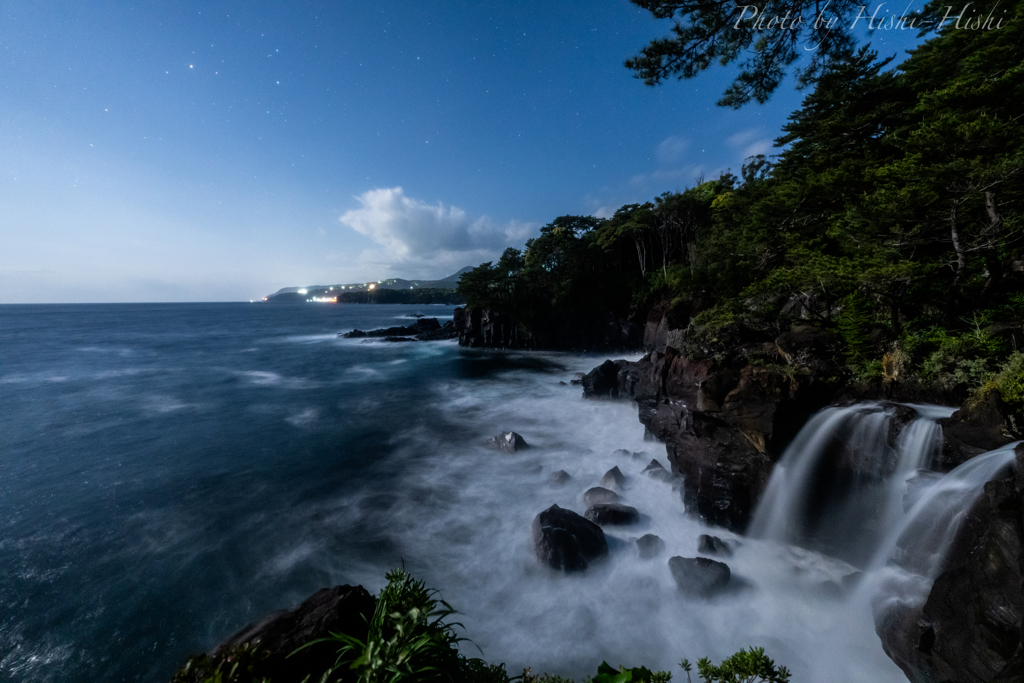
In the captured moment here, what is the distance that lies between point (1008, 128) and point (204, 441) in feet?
94.8

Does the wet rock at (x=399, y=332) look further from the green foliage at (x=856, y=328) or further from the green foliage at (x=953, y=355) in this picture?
the green foliage at (x=953, y=355)

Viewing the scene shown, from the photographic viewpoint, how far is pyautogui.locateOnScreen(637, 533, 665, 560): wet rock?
355 inches

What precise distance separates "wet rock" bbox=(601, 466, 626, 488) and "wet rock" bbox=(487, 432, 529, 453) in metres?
4.49

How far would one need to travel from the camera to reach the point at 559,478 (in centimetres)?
1289

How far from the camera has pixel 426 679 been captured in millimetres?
2984

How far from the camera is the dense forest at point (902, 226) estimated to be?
7863 mm

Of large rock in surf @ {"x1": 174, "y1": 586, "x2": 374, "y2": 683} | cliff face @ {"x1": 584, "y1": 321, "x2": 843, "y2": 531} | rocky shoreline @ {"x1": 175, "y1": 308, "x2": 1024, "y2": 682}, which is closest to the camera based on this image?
large rock in surf @ {"x1": 174, "y1": 586, "x2": 374, "y2": 683}

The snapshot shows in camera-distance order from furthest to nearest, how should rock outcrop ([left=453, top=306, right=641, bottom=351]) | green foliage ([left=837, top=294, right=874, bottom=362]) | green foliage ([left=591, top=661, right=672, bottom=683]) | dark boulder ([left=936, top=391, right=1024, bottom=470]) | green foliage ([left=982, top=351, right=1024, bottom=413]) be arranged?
rock outcrop ([left=453, top=306, right=641, bottom=351])
green foliage ([left=837, top=294, right=874, bottom=362])
green foliage ([left=982, top=351, right=1024, bottom=413])
dark boulder ([left=936, top=391, right=1024, bottom=470])
green foliage ([left=591, top=661, right=672, bottom=683])

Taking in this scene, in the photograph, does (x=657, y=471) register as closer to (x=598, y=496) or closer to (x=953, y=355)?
(x=598, y=496)

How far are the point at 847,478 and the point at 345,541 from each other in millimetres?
12831

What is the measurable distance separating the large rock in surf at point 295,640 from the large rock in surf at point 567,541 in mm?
5764

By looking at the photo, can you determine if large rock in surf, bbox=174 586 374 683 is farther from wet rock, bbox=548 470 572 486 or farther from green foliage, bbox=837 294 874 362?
green foliage, bbox=837 294 874 362

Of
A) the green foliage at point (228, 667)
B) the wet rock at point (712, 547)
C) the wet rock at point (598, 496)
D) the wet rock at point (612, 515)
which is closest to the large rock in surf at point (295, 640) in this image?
the green foliage at point (228, 667)

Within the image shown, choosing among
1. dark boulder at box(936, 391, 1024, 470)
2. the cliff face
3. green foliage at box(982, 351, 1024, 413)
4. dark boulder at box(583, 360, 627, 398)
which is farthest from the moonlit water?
green foliage at box(982, 351, 1024, 413)
